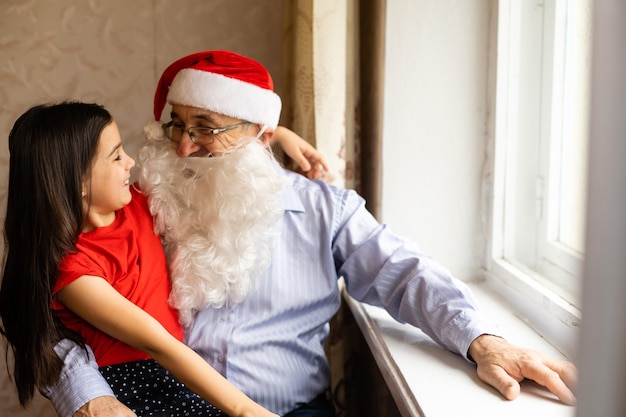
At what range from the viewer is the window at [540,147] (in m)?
1.44

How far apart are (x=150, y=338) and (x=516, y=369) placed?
682 millimetres

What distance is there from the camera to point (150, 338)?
4.03 feet

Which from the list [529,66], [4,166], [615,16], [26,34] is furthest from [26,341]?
[529,66]

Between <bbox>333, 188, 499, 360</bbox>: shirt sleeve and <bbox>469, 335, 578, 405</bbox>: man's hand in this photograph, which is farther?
<bbox>333, 188, 499, 360</bbox>: shirt sleeve

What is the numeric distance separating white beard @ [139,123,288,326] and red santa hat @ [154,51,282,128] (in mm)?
79

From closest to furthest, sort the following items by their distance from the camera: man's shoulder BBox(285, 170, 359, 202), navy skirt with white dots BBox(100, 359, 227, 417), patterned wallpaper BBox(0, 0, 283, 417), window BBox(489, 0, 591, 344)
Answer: navy skirt with white dots BBox(100, 359, 227, 417) < window BBox(489, 0, 591, 344) < man's shoulder BBox(285, 170, 359, 202) < patterned wallpaper BBox(0, 0, 283, 417)

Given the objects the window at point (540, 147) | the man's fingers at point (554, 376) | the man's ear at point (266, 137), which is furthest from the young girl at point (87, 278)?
the window at point (540, 147)

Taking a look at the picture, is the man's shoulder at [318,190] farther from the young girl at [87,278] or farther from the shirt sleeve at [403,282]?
the young girl at [87,278]

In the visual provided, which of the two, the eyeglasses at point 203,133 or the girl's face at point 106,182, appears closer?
the girl's face at point 106,182

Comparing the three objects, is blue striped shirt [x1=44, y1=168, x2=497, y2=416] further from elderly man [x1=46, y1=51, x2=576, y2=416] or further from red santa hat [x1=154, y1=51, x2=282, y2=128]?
red santa hat [x1=154, y1=51, x2=282, y2=128]

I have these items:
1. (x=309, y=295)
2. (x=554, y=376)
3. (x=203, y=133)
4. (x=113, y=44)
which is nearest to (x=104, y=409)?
(x=309, y=295)

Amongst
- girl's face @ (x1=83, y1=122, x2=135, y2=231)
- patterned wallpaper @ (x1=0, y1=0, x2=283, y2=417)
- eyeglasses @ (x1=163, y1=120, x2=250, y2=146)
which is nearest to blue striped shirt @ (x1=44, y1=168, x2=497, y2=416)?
eyeglasses @ (x1=163, y1=120, x2=250, y2=146)

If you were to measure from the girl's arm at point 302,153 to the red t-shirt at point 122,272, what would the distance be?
0.39 metres

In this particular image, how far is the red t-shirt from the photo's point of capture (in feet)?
4.16
